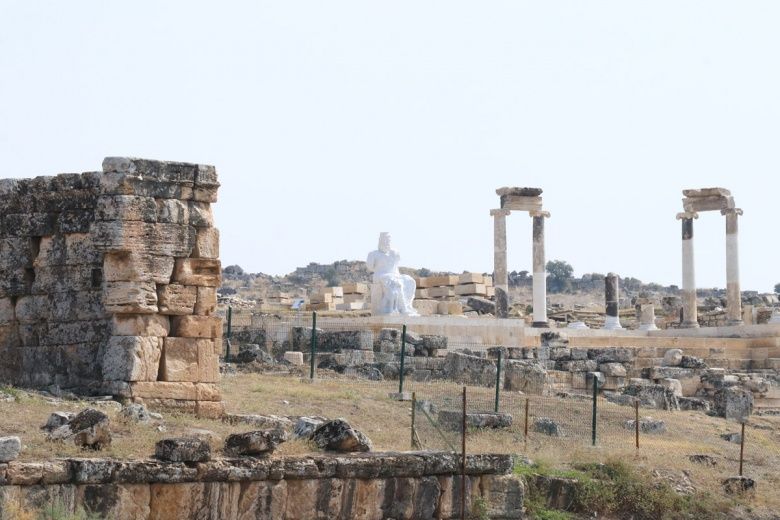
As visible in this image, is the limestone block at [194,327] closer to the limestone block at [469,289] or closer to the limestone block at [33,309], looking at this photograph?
the limestone block at [33,309]

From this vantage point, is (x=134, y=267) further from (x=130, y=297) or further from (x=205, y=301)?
(x=205, y=301)

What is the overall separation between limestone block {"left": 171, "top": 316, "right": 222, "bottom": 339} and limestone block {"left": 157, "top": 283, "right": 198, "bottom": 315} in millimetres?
107

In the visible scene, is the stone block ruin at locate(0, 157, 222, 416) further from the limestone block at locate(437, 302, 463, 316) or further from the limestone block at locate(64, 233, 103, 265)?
the limestone block at locate(437, 302, 463, 316)

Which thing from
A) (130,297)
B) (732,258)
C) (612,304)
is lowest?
(130,297)

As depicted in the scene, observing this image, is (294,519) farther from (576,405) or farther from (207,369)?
(576,405)

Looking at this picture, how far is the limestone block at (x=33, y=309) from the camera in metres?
18.0

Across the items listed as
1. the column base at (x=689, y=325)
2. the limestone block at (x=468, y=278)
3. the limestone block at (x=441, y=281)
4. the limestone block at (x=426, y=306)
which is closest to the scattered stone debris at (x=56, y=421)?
the limestone block at (x=426, y=306)

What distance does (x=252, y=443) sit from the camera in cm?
1324

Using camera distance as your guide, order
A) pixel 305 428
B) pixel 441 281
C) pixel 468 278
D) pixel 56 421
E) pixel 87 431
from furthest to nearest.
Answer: pixel 468 278 < pixel 441 281 < pixel 305 428 < pixel 56 421 < pixel 87 431

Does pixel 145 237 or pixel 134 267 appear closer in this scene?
pixel 134 267

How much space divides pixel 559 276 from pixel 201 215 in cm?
7823

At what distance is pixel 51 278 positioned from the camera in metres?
18.0

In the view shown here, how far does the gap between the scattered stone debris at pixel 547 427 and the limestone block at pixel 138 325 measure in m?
6.68

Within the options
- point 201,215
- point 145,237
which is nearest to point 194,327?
point 145,237
